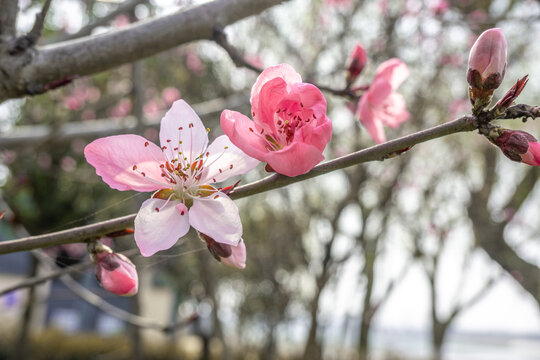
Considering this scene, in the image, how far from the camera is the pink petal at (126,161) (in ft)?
2.10

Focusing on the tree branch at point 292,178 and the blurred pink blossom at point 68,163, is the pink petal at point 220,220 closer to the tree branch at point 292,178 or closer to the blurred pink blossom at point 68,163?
the tree branch at point 292,178

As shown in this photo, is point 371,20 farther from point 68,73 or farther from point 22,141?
point 68,73

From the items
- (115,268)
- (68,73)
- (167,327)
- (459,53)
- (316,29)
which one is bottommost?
(459,53)

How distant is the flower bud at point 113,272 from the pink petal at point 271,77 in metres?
0.31

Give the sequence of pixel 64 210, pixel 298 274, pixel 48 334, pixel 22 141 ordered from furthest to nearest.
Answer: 1. pixel 48 334
2. pixel 298 274
3. pixel 64 210
4. pixel 22 141

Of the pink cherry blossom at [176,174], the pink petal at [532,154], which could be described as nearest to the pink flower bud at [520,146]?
the pink petal at [532,154]

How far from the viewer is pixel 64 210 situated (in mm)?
7258

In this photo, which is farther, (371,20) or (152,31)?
(371,20)

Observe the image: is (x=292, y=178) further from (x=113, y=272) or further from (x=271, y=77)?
(x=113, y=272)

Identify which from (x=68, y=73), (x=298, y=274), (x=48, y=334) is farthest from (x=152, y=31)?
(x=48, y=334)

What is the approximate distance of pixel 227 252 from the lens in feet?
2.27

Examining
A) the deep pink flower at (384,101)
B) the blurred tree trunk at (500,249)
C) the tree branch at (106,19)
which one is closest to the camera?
the deep pink flower at (384,101)

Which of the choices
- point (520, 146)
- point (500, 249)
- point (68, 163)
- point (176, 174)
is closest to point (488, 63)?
point (520, 146)

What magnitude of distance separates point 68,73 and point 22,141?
148 centimetres
